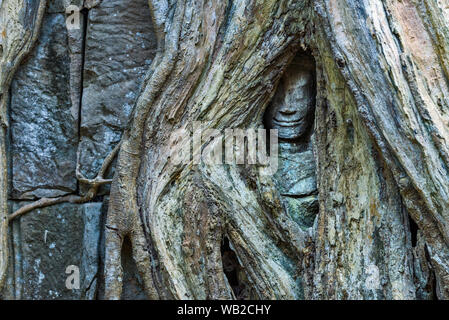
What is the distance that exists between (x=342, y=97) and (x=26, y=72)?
0.98 metres

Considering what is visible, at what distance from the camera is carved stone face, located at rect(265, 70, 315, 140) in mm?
1629

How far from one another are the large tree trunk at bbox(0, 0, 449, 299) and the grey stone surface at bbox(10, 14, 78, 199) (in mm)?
89

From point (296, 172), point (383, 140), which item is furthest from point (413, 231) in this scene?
point (296, 172)

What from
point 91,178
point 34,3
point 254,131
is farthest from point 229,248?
point 34,3

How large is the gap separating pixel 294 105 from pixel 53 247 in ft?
2.80

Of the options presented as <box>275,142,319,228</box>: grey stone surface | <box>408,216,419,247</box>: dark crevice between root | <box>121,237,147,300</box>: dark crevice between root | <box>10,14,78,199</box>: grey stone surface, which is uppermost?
<box>10,14,78,199</box>: grey stone surface

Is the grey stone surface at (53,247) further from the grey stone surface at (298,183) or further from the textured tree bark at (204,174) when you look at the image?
the grey stone surface at (298,183)

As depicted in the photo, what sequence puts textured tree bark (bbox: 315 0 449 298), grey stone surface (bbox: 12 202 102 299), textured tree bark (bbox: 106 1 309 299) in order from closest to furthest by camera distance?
textured tree bark (bbox: 315 0 449 298)
textured tree bark (bbox: 106 1 309 299)
grey stone surface (bbox: 12 202 102 299)

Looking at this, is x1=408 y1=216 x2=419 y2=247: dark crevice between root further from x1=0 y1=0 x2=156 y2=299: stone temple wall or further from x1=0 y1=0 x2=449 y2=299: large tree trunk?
x1=0 y1=0 x2=156 y2=299: stone temple wall

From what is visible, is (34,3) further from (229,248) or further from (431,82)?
(431,82)

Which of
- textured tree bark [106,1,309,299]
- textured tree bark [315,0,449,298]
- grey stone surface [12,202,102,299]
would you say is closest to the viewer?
textured tree bark [315,0,449,298]

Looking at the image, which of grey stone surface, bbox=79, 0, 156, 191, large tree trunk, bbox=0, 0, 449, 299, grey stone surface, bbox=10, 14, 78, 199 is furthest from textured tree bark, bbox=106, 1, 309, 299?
grey stone surface, bbox=10, 14, 78, 199

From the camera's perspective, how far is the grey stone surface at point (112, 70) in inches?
67.8

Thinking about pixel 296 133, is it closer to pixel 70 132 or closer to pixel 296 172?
pixel 296 172
